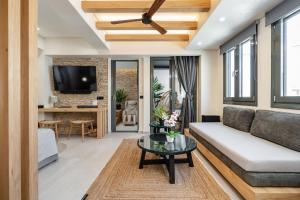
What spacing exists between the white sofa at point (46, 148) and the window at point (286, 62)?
11.5 ft

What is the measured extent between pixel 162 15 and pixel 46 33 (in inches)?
121

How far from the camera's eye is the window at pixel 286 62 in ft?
9.29

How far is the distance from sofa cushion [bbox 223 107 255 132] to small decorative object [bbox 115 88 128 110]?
14.0ft

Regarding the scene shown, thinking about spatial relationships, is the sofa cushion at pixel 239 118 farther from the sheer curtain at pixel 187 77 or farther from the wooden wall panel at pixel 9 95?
the wooden wall panel at pixel 9 95

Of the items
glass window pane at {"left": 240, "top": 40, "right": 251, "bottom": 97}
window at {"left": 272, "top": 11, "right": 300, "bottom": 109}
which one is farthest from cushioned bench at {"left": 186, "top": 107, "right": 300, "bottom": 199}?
glass window pane at {"left": 240, "top": 40, "right": 251, "bottom": 97}

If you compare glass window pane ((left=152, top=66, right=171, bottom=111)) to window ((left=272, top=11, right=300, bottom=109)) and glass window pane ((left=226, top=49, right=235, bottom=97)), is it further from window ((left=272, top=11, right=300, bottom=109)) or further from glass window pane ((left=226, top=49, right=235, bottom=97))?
window ((left=272, top=11, right=300, bottom=109))

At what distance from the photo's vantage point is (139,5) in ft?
11.0

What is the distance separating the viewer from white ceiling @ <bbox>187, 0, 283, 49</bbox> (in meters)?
2.94

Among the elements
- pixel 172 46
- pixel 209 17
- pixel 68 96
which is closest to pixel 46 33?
pixel 68 96

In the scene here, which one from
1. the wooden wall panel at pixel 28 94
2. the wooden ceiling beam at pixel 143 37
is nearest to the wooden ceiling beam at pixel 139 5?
the wooden ceiling beam at pixel 143 37

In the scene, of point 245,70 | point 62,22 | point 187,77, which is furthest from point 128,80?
point 245,70

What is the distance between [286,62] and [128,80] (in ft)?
18.5

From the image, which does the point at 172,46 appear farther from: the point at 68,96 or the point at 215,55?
the point at 68,96

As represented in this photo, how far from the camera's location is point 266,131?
2887 millimetres
